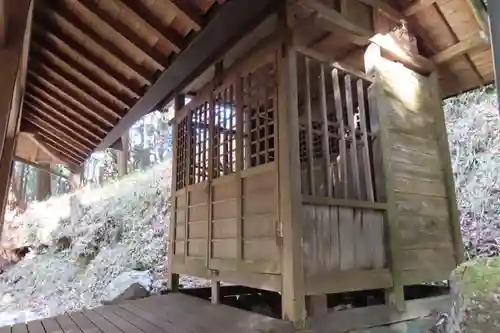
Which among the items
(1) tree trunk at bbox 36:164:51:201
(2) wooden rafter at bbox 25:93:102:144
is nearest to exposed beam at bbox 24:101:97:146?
(2) wooden rafter at bbox 25:93:102:144

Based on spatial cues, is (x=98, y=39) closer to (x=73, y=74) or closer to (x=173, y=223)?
(x=73, y=74)

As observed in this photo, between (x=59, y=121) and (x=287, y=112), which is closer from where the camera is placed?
(x=287, y=112)

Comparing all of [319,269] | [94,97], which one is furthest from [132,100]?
[319,269]

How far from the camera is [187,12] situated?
3.06 meters

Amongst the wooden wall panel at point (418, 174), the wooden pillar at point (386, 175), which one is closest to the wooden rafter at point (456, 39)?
the wooden wall panel at point (418, 174)

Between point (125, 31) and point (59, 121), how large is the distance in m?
2.68

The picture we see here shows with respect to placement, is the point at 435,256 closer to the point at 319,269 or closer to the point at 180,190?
the point at 319,269

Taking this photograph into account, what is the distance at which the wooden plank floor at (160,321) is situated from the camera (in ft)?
9.61

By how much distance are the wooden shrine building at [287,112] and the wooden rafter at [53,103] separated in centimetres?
3

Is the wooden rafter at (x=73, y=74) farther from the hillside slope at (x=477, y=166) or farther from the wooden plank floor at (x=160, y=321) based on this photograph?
the hillside slope at (x=477, y=166)

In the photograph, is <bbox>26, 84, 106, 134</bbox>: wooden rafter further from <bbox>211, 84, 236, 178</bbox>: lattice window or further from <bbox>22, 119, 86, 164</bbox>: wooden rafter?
<bbox>211, 84, 236, 178</bbox>: lattice window

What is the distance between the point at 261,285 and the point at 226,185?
110 centimetres

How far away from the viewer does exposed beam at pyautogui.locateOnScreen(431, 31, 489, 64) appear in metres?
4.06

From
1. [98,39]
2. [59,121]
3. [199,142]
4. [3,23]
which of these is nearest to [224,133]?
[199,142]
